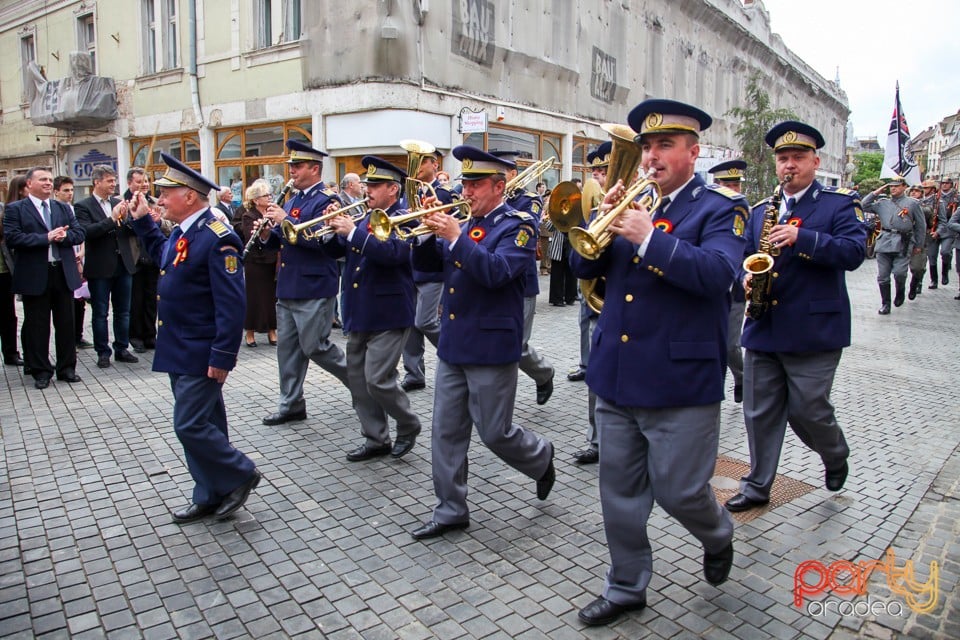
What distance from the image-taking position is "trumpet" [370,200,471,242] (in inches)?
168

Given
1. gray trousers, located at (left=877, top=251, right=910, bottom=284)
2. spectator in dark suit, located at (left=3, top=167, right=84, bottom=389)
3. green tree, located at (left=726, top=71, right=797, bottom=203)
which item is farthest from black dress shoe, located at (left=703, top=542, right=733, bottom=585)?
green tree, located at (left=726, top=71, right=797, bottom=203)

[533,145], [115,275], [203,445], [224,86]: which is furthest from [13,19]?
[203,445]

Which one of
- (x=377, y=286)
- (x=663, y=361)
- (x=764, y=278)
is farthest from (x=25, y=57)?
(x=663, y=361)

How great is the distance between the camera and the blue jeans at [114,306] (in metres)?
8.61

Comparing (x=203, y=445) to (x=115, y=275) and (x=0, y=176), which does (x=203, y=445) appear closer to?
(x=115, y=275)

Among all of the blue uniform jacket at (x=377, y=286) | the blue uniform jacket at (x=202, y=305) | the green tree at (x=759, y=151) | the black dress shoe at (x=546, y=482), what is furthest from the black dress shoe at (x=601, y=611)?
the green tree at (x=759, y=151)

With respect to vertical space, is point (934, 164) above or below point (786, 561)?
above

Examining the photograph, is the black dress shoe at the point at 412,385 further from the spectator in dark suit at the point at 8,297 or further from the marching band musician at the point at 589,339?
the spectator in dark suit at the point at 8,297

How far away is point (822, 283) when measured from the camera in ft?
15.1

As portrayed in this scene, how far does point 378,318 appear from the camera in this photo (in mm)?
5469

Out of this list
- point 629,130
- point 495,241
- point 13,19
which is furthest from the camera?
point 13,19

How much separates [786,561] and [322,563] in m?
2.46

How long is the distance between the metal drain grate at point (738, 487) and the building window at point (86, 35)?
22.5 meters

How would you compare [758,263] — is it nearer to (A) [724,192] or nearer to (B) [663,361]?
(A) [724,192]
